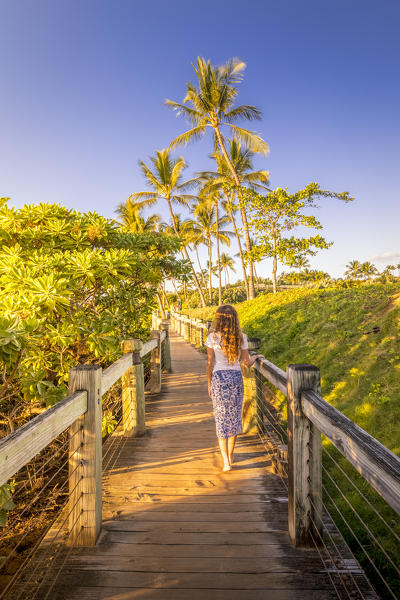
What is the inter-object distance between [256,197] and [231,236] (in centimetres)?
1844

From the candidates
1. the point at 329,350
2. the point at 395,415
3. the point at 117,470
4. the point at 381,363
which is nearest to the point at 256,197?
the point at 329,350

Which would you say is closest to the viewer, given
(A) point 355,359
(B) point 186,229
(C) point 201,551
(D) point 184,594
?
(D) point 184,594

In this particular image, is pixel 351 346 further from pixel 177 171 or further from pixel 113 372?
pixel 177 171

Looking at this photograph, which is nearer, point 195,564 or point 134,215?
point 195,564

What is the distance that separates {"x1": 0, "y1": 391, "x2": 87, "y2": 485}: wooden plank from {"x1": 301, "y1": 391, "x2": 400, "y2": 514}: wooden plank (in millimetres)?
1390

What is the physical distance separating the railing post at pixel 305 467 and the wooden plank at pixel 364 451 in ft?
0.59

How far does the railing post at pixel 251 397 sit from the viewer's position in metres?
4.03

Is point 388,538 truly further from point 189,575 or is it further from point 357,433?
point 357,433

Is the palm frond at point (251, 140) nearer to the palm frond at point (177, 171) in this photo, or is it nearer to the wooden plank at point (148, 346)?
the palm frond at point (177, 171)

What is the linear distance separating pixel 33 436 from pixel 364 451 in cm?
145

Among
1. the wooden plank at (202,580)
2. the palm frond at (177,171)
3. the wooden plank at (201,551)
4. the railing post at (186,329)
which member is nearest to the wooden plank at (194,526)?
the wooden plank at (201,551)

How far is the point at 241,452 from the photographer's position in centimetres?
383

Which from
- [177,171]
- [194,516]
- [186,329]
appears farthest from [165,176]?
[194,516]

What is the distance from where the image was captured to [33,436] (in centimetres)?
154
